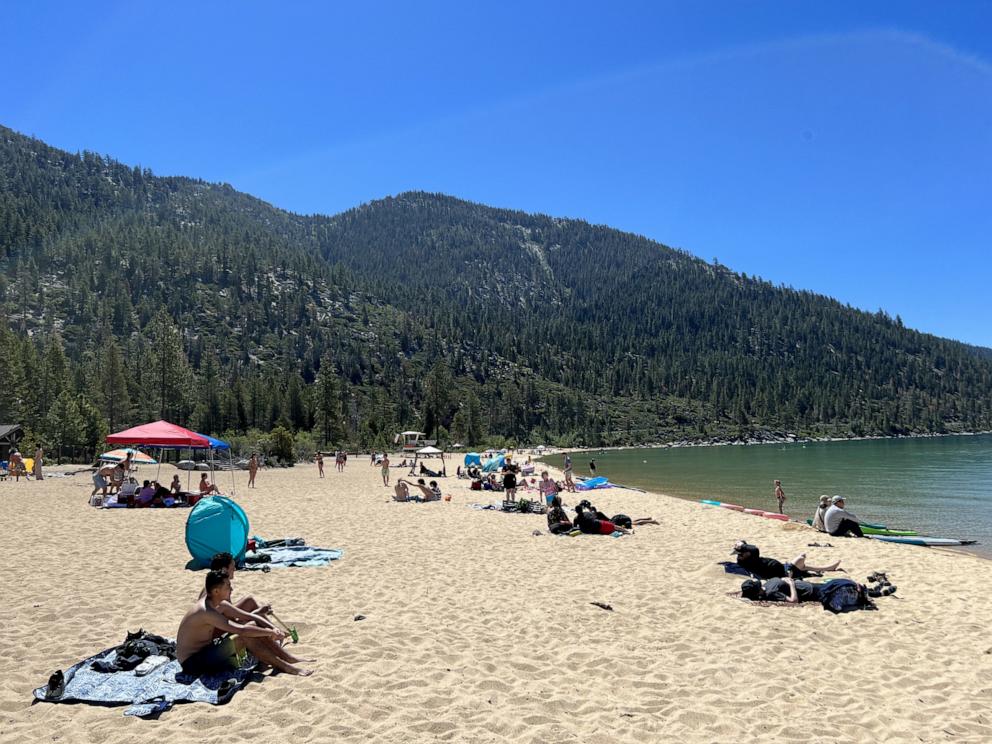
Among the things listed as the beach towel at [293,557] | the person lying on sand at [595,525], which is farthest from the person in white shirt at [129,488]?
the person lying on sand at [595,525]

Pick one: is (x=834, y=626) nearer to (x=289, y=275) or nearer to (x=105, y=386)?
(x=105, y=386)

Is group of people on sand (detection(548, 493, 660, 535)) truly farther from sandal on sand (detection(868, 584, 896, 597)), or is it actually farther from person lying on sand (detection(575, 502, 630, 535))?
sandal on sand (detection(868, 584, 896, 597))

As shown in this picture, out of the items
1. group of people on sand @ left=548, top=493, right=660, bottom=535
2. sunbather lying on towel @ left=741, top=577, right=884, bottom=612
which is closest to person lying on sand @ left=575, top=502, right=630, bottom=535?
group of people on sand @ left=548, top=493, right=660, bottom=535

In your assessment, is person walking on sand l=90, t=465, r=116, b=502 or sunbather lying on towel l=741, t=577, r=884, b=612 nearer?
sunbather lying on towel l=741, t=577, r=884, b=612

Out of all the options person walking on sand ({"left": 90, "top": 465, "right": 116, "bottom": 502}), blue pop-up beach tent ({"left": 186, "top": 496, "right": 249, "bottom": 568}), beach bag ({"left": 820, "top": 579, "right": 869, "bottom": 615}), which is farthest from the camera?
person walking on sand ({"left": 90, "top": 465, "right": 116, "bottom": 502})

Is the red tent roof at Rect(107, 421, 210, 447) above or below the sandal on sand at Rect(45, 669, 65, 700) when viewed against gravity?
above

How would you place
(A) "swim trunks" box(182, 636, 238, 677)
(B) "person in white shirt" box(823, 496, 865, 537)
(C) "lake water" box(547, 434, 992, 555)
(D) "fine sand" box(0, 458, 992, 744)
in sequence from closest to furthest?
(D) "fine sand" box(0, 458, 992, 744) < (A) "swim trunks" box(182, 636, 238, 677) < (B) "person in white shirt" box(823, 496, 865, 537) < (C) "lake water" box(547, 434, 992, 555)

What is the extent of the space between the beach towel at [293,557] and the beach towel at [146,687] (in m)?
4.72

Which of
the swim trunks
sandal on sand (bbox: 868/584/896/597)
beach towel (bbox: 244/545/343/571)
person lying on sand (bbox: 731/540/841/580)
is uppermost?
the swim trunks

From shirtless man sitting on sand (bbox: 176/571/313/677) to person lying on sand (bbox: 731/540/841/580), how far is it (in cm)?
763

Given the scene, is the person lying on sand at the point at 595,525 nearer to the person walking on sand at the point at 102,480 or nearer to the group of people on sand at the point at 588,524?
the group of people on sand at the point at 588,524

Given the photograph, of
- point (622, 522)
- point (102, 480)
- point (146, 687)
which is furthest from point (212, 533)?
point (102, 480)

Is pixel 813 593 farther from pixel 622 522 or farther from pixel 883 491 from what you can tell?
pixel 883 491

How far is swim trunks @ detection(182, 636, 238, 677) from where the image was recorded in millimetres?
5770
